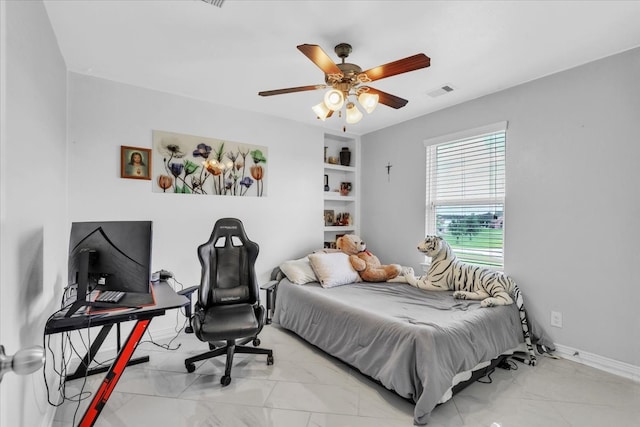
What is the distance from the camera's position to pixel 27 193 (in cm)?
145

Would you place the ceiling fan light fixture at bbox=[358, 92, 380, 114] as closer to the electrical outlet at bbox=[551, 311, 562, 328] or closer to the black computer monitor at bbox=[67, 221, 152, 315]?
the black computer monitor at bbox=[67, 221, 152, 315]

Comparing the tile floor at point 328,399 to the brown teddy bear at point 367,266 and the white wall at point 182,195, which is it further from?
the brown teddy bear at point 367,266

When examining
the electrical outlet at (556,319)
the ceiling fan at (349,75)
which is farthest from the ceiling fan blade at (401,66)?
the electrical outlet at (556,319)

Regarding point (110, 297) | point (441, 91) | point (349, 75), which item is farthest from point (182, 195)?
point (441, 91)

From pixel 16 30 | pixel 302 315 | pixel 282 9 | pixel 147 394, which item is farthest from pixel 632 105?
pixel 147 394

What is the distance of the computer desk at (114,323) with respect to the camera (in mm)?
1476

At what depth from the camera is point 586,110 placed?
258 cm

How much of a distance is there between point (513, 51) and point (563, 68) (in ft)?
2.14

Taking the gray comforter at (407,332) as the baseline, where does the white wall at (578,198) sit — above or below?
above

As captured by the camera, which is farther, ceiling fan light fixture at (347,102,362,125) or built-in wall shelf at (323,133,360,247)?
built-in wall shelf at (323,133,360,247)

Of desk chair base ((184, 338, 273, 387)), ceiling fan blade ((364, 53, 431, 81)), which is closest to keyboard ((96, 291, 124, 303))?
desk chair base ((184, 338, 273, 387))

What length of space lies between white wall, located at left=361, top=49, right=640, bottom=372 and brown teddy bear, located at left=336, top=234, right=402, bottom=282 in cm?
119

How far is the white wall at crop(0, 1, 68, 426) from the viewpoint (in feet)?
3.81

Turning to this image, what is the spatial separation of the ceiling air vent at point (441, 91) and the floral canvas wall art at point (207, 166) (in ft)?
6.44
